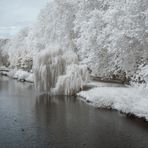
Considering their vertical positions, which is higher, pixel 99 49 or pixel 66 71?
pixel 99 49

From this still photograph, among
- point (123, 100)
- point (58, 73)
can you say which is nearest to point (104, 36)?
point (123, 100)

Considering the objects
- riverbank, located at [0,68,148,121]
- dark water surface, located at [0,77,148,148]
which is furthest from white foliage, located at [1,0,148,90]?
dark water surface, located at [0,77,148,148]

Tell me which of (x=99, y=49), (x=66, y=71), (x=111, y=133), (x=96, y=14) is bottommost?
(x=111, y=133)

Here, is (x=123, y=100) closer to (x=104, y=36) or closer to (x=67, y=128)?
(x=104, y=36)

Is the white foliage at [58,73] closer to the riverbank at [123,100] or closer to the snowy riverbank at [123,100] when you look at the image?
the riverbank at [123,100]

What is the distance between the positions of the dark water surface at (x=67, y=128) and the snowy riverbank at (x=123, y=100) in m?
0.65

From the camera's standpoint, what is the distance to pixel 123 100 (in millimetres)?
20016

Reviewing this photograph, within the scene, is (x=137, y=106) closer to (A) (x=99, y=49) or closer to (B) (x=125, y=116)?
(B) (x=125, y=116)

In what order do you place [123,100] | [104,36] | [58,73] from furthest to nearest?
1. [58,73]
2. [104,36]
3. [123,100]

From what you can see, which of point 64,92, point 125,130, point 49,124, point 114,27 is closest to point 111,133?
point 125,130

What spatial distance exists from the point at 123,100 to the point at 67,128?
5600mm

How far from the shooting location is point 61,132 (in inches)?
595

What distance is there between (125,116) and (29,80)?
28.4 metres

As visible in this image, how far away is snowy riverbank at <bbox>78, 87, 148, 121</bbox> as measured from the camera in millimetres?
17922
